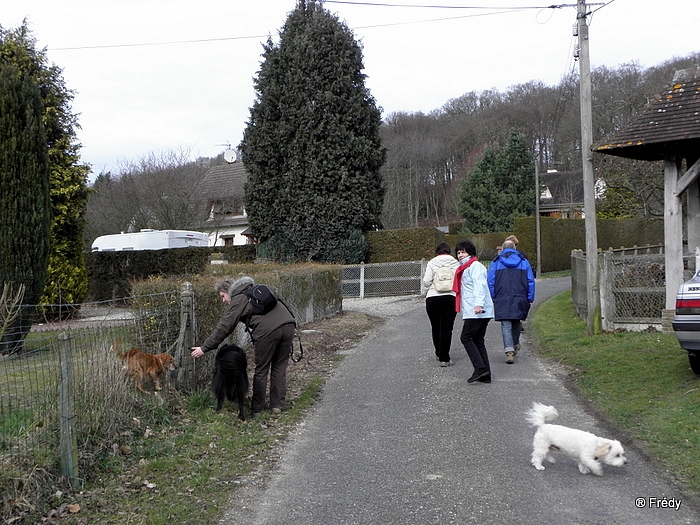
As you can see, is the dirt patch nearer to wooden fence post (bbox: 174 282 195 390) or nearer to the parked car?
wooden fence post (bbox: 174 282 195 390)

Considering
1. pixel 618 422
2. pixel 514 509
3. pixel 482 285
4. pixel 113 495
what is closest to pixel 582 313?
pixel 482 285

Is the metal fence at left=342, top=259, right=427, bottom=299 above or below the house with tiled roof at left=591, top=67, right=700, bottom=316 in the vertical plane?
below

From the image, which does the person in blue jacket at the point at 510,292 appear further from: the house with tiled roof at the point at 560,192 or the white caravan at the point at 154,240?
the house with tiled roof at the point at 560,192

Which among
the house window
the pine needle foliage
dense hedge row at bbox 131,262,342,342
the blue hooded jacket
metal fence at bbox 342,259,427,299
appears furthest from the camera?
the pine needle foliage

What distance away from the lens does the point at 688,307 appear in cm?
756

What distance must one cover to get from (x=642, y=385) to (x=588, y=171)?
18.1ft

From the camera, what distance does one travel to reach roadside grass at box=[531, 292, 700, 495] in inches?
229

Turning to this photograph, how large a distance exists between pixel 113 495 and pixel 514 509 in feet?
9.37

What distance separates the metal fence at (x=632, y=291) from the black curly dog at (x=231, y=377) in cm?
747

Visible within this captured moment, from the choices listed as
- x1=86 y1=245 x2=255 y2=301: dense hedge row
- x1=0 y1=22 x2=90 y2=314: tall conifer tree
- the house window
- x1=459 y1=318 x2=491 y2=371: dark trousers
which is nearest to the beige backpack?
x1=459 y1=318 x2=491 y2=371: dark trousers

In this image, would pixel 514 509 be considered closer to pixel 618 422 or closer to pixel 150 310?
pixel 618 422

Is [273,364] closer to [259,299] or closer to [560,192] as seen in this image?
[259,299]

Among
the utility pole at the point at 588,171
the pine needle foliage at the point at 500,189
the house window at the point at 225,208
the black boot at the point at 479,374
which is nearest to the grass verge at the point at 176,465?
the black boot at the point at 479,374

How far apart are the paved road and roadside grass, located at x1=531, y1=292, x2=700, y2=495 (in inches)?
10.4
